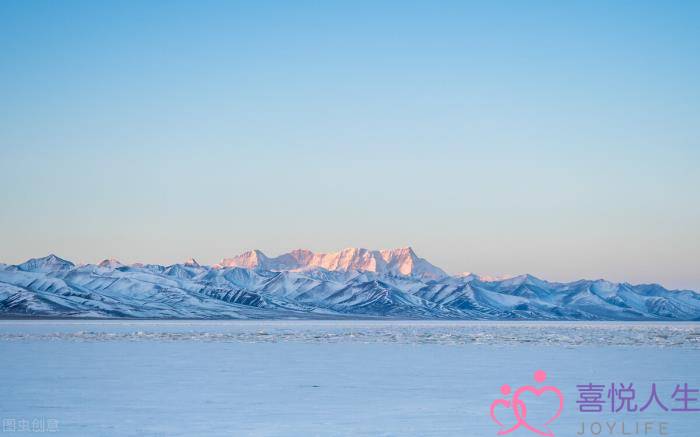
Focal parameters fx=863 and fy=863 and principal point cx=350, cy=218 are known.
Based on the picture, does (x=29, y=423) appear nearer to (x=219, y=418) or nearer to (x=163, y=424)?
(x=163, y=424)

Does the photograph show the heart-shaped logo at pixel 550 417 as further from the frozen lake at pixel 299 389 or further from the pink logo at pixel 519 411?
the frozen lake at pixel 299 389

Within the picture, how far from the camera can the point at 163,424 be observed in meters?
17.2

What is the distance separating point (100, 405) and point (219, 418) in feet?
12.2

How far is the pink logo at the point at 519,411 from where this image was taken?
1695cm

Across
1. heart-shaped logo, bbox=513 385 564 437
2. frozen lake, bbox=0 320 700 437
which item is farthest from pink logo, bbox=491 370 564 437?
frozen lake, bbox=0 320 700 437

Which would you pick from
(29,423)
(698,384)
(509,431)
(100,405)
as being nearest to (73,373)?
(100,405)

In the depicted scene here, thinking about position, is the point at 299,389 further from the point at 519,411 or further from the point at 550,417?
the point at 550,417

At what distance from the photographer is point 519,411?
762 inches

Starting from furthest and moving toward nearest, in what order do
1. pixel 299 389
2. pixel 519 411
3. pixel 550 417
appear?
1. pixel 299 389
2. pixel 519 411
3. pixel 550 417

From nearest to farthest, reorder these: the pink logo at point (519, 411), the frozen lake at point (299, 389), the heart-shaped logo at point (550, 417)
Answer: the heart-shaped logo at point (550, 417)
the pink logo at point (519, 411)
the frozen lake at point (299, 389)

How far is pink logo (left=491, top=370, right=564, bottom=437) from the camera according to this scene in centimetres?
1695

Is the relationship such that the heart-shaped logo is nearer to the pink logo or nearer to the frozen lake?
the pink logo

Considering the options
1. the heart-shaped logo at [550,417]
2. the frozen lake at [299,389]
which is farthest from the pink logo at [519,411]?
the frozen lake at [299,389]

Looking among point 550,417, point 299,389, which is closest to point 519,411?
point 550,417
